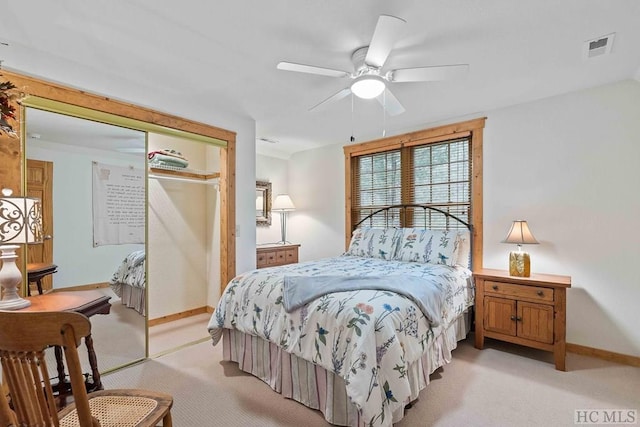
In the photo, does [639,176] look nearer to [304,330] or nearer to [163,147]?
[304,330]

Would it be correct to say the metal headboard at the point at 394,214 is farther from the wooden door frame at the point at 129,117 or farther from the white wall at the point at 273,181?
the wooden door frame at the point at 129,117

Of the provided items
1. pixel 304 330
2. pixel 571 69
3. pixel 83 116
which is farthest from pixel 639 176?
pixel 83 116

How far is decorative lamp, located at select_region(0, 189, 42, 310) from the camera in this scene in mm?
1726

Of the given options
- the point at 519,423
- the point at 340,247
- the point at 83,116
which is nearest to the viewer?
the point at 519,423

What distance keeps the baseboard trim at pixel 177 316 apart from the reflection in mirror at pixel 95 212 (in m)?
0.80

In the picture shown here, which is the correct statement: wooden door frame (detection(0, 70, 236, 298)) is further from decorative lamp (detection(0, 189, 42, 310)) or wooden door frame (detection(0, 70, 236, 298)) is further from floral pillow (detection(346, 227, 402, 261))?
floral pillow (detection(346, 227, 402, 261))

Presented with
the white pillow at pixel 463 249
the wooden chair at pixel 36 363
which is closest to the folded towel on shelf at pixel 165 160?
the wooden chair at pixel 36 363

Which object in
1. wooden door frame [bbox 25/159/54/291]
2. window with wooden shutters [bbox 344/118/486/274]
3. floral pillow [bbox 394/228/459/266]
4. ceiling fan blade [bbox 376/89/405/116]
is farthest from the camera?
window with wooden shutters [bbox 344/118/486/274]

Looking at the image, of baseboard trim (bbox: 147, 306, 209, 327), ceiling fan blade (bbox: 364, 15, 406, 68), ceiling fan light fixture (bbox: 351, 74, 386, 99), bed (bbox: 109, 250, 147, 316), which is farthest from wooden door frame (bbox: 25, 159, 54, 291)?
ceiling fan blade (bbox: 364, 15, 406, 68)

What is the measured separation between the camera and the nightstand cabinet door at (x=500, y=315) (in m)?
2.84

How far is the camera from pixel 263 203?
5.19 meters

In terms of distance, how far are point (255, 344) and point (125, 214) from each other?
161cm

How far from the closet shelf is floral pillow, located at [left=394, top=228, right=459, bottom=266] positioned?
241cm

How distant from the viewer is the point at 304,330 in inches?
81.0
